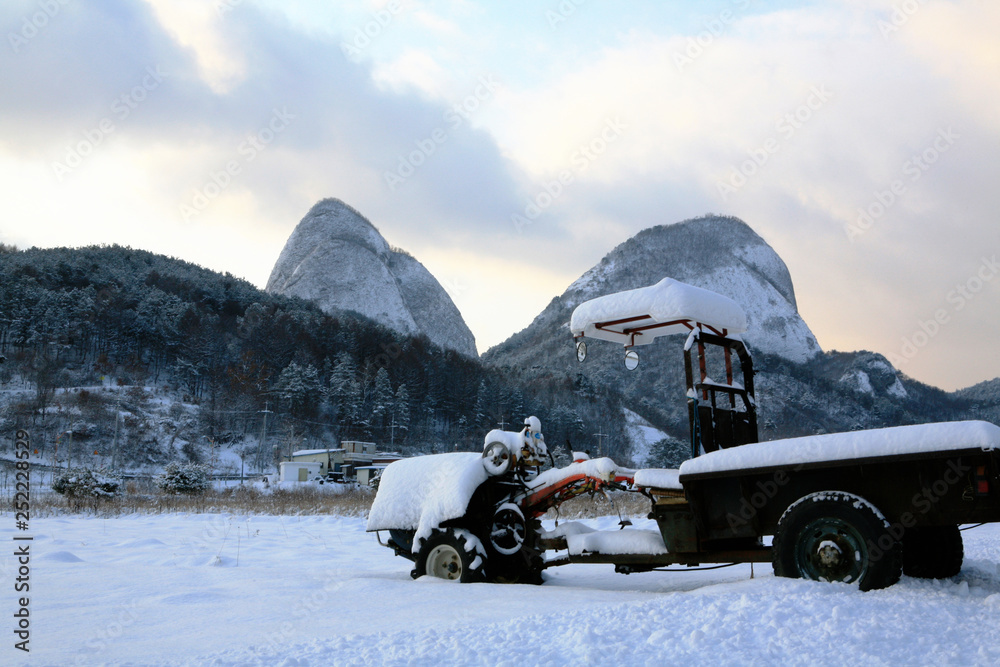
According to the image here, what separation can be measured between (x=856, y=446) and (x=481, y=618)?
3128 millimetres

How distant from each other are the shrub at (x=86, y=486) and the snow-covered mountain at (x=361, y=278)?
333ft

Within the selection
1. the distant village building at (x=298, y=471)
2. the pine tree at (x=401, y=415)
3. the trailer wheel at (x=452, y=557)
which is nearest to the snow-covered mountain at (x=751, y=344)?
the pine tree at (x=401, y=415)

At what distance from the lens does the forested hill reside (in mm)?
58750

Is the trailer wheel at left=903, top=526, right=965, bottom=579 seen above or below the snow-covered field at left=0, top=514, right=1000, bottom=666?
above

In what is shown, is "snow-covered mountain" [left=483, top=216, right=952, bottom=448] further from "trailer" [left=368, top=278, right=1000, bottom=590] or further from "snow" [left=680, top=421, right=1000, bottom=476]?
"snow" [left=680, top=421, right=1000, bottom=476]

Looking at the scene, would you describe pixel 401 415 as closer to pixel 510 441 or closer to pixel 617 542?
pixel 510 441

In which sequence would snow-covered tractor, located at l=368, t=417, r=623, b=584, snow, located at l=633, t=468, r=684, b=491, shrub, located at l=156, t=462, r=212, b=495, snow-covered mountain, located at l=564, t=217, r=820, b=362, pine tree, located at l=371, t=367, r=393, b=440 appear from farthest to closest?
snow-covered mountain, located at l=564, t=217, r=820, b=362, pine tree, located at l=371, t=367, r=393, b=440, shrub, located at l=156, t=462, r=212, b=495, snow-covered tractor, located at l=368, t=417, r=623, b=584, snow, located at l=633, t=468, r=684, b=491

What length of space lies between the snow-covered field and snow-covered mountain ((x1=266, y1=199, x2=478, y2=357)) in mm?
119284

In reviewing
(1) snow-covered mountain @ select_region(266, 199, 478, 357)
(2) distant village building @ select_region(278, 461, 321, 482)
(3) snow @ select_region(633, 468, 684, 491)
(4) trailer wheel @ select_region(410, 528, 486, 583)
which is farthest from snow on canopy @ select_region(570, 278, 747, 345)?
(1) snow-covered mountain @ select_region(266, 199, 478, 357)

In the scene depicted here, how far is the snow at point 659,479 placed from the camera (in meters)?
6.79

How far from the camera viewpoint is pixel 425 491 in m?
8.65

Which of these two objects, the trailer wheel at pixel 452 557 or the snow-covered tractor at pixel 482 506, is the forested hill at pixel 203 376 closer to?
the snow-covered tractor at pixel 482 506

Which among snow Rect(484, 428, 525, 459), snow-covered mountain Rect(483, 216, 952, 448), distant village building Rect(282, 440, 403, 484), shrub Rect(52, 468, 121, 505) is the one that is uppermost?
snow-covered mountain Rect(483, 216, 952, 448)

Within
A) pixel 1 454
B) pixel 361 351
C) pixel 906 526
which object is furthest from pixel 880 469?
pixel 361 351
